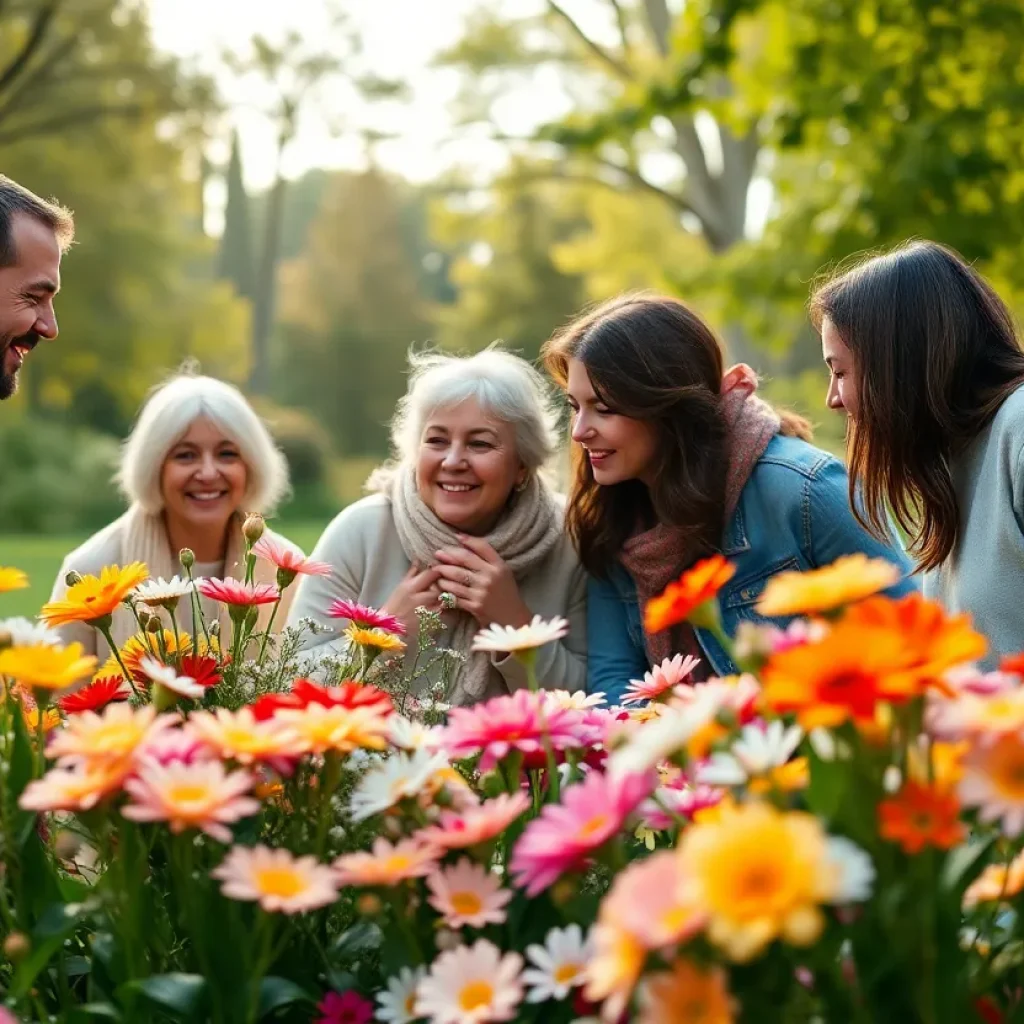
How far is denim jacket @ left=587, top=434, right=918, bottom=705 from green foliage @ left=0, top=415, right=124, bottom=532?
15252 mm

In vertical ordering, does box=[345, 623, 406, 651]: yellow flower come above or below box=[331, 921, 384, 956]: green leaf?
above

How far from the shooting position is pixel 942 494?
244cm

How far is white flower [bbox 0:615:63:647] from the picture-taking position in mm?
1326

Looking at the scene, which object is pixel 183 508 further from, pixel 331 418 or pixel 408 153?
pixel 331 418

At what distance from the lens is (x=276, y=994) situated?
1.18m

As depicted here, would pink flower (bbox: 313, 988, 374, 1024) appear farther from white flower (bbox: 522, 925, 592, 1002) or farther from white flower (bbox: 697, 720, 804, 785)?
white flower (bbox: 697, 720, 804, 785)

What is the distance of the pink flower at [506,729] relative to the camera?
1.22 meters

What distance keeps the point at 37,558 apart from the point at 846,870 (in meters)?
12.2

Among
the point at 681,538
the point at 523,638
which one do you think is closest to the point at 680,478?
the point at 681,538

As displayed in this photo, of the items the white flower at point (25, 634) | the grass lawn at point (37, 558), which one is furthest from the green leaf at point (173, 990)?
the grass lawn at point (37, 558)

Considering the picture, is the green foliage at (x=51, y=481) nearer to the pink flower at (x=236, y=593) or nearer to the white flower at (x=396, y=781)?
the pink flower at (x=236, y=593)

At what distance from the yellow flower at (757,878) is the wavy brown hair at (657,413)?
2.09 metres

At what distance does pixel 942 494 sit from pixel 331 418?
3100cm

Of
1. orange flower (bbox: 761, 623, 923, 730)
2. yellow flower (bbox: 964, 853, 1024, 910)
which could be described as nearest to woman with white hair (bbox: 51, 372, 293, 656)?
yellow flower (bbox: 964, 853, 1024, 910)
